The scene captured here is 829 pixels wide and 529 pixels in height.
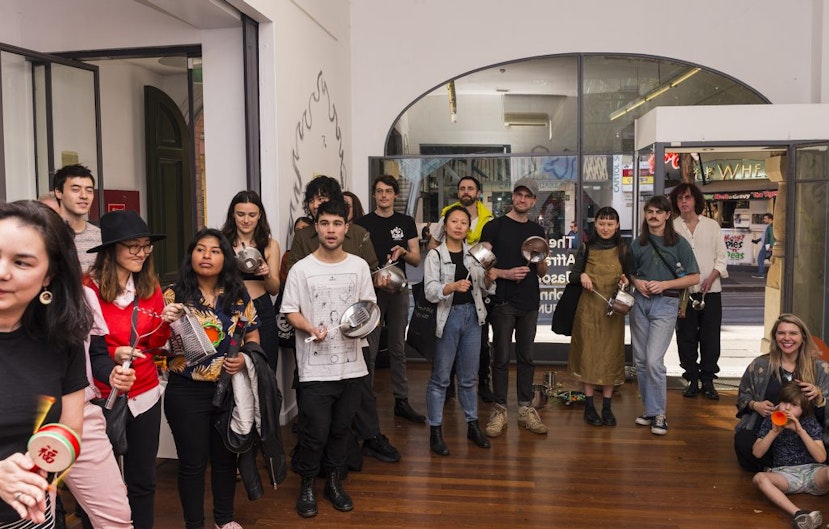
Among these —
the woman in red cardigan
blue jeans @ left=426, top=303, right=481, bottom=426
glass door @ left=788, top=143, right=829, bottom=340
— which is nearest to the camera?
the woman in red cardigan

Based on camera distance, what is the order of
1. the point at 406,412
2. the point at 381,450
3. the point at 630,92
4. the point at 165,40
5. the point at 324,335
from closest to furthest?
the point at 324,335, the point at 381,450, the point at 165,40, the point at 406,412, the point at 630,92

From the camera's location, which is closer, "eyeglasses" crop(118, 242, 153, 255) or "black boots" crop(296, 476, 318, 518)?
"eyeglasses" crop(118, 242, 153, 255)

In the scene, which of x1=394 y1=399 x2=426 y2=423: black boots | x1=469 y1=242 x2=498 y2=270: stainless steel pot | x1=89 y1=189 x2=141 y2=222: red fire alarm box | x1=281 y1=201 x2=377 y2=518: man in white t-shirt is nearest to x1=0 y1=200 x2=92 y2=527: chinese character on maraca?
x1=281 y1=201 x2=377 y2=518: man in white t-shirt

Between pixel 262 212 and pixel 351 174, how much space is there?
3.30 m

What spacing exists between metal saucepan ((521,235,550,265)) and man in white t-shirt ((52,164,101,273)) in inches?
99.2

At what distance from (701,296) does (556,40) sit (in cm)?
292

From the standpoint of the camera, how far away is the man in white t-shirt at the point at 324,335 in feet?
11.5

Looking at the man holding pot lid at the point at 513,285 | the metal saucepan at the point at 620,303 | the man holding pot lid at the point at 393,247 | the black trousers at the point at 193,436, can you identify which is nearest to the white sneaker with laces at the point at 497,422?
the man holding pot lid at the point at 513,285

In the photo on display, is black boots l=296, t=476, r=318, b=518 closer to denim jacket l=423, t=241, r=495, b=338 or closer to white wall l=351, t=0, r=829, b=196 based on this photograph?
denim jacket l=423, t=241, r=495, b=338

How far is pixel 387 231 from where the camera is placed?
5.05m

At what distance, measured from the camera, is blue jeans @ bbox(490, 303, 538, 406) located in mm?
4746

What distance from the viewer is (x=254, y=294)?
4082 millimetres

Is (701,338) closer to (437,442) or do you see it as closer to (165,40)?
(437,442)

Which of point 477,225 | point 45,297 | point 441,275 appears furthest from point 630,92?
point 45,297
